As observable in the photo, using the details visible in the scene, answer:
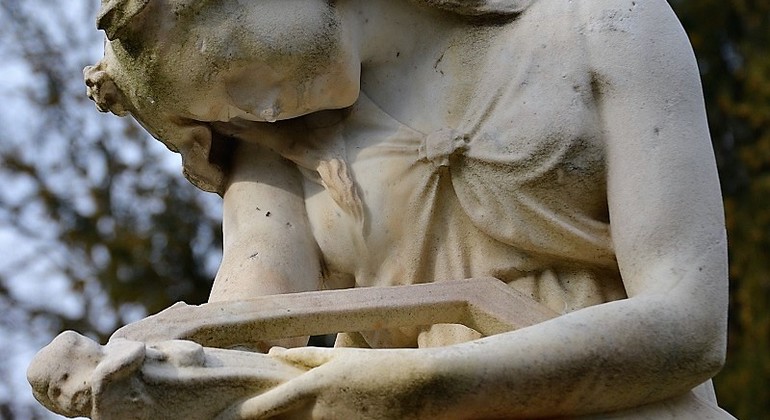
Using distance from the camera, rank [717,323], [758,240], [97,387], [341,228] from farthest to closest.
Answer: [758,240]
[341,228]
[717,323]
[97,387]

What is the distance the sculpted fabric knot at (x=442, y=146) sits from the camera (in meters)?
2.76

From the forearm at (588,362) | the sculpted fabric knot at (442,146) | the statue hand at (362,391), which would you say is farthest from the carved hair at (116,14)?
the forearm at (588,362)

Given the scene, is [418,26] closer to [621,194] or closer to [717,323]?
[621,194]

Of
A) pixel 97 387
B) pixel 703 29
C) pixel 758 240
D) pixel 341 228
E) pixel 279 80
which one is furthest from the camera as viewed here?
pixel 703 29

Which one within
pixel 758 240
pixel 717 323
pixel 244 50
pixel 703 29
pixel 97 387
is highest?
pixel 244 50

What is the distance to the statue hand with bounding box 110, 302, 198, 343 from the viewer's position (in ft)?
8.20

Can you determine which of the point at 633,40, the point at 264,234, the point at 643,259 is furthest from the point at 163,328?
the point at 633,40

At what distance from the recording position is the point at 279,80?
2.71m

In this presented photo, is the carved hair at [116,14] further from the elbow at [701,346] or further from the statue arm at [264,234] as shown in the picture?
Result: the elbow at [701,346]

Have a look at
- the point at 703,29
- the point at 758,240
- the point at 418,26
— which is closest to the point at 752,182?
the point at 758,240

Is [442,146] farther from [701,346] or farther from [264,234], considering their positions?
[701,346]

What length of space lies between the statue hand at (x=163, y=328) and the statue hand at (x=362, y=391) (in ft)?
0.79

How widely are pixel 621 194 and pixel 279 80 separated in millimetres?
631

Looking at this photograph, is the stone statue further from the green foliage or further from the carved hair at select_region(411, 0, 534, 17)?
the green foliage
